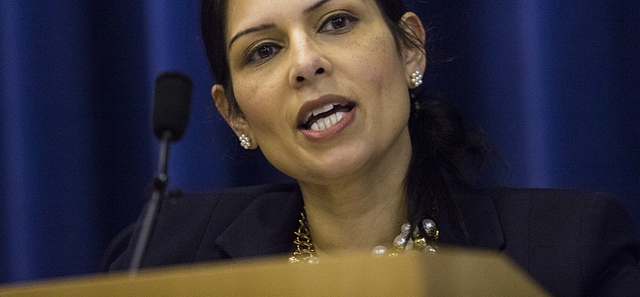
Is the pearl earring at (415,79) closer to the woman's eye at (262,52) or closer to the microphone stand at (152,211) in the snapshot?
the woman's eye at (262,52)

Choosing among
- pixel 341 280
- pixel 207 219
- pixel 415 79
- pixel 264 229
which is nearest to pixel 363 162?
pixel 415 79

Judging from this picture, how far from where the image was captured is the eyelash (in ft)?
4.15

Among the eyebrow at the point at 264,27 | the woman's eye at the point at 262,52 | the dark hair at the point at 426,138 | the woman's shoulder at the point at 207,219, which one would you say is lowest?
the woman's shoulder at the point at 207,219

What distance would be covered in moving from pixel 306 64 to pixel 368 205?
29 cm

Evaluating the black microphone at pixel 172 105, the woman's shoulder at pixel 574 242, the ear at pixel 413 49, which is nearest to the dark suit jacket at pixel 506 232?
the woman's shoulder at pixel 574 242

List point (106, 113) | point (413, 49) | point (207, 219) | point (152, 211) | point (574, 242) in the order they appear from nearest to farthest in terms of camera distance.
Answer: point (152, 211) < point (574, 242) < point (413, 49) < point (207, 219) < point (106, 113)

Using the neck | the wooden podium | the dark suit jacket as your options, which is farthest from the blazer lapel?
the wooden podium

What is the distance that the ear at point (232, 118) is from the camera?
4.64 feet

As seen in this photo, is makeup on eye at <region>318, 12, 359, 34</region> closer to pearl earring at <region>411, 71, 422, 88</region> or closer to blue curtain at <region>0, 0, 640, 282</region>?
pearl earring at <region>411, 71, 422, 88</region>

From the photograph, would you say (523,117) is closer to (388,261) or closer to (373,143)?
(373,143)

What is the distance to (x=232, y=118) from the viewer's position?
4.74ft

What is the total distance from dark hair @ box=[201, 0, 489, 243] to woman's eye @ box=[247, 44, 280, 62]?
0.35 ft

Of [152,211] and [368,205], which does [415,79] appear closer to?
[368,205]

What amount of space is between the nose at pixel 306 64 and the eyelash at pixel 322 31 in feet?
0.16
